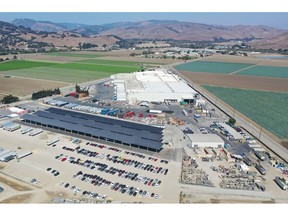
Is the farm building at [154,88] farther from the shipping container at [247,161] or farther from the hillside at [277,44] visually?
the hillside at [277,44]

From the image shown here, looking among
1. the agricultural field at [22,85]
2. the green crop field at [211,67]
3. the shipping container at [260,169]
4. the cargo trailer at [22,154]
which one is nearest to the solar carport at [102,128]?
the cargo trailer at [22,154]

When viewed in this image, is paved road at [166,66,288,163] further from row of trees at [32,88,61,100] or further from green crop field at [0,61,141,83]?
green crop field at [0,61,141,83]

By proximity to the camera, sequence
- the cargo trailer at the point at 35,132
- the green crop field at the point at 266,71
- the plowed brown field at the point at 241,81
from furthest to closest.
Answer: the green crop field at the point at 266,71 → the plowed brown field at the point at 241,81 → the cargo trailer at the point at 35,132

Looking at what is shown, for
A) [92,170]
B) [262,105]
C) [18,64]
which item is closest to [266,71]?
[262,105]

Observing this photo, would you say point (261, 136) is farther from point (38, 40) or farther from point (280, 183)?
point (38, 40)

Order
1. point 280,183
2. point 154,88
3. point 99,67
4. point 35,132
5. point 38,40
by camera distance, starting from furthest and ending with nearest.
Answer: point 38,40 < point 99,67 < point 154,88 < point 35,132 < point 280,183

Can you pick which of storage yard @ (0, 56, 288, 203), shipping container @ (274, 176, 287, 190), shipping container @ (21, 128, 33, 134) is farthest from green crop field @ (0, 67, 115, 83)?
shipping container @ (274, 176, 287, 190)

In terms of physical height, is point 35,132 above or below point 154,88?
below
